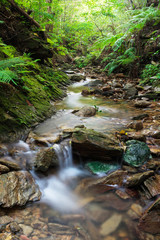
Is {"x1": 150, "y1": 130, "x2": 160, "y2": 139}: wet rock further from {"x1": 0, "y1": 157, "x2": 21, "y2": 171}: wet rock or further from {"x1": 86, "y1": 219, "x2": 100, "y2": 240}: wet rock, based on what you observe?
{"x1": 0, "y1": 157, "x2": 21, "y2": 171}: wet rock

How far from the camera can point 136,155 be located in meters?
2.71

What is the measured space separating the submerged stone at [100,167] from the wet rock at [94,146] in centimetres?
12

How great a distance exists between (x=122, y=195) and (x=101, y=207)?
1.22ft

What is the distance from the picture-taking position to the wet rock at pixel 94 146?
8.98 ft

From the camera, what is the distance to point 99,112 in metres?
5.48

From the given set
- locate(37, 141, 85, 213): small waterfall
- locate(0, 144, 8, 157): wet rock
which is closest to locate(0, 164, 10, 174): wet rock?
locate(0, 144, 8, 157): wet rock

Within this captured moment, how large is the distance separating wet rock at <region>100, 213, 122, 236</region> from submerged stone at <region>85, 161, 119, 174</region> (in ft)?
2.50

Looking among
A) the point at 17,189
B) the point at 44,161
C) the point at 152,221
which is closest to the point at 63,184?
the point at 44,161

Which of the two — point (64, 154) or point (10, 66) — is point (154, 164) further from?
point (10, 66)

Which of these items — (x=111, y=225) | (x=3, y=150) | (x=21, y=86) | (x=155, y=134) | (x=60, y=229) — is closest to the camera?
(x=60, y=229)

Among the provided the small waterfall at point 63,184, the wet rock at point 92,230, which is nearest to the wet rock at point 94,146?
the small waterfall at point 63,184

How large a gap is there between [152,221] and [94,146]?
4.43ft

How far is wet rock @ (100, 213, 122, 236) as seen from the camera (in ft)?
5.79

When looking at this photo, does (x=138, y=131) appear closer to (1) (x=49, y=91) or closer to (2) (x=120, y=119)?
(2) (x=120, y=119)
